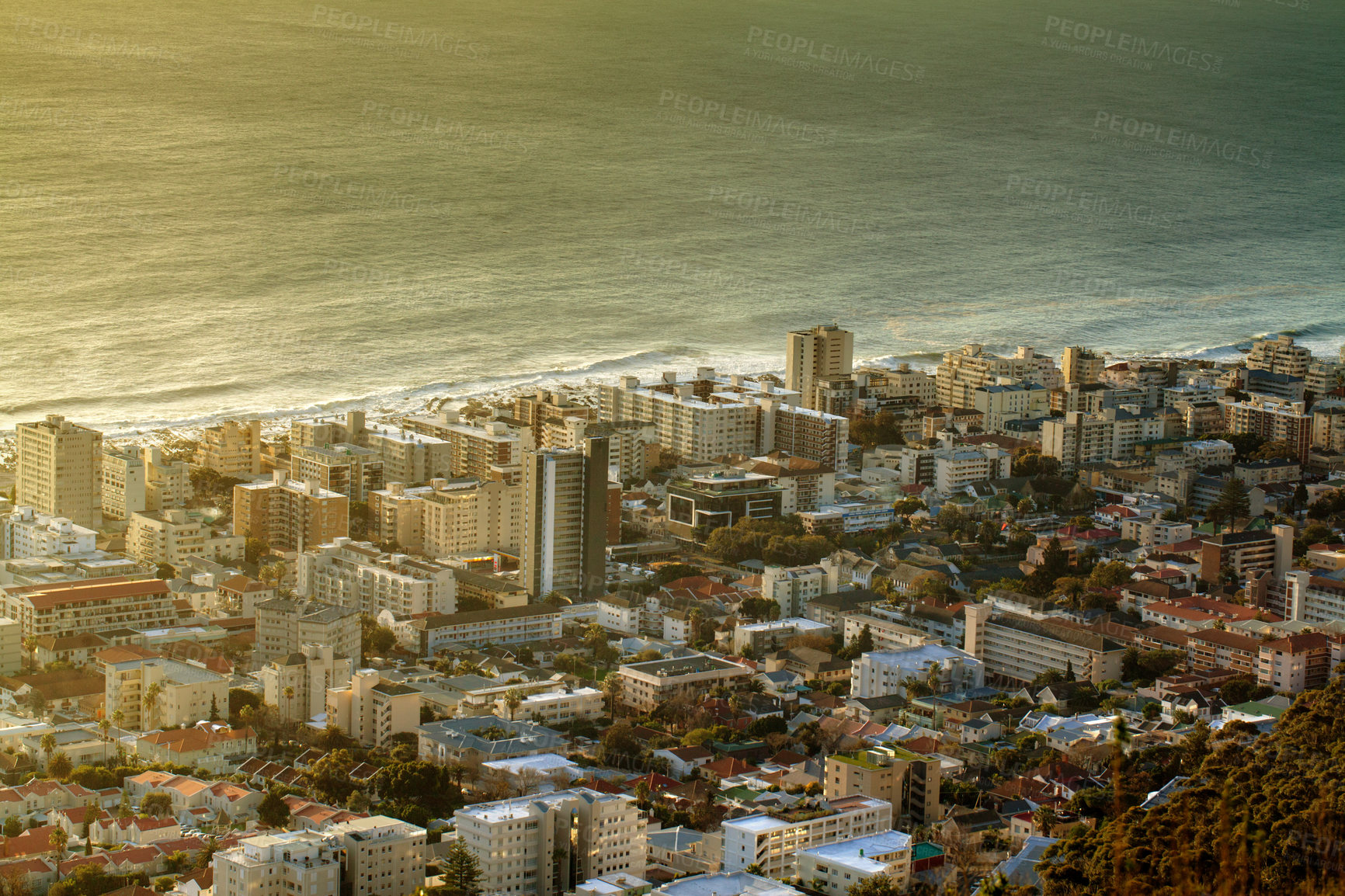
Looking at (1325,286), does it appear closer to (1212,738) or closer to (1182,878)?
(1212,738)

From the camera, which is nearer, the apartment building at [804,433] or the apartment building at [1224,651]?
the apartment building at [1224,651]

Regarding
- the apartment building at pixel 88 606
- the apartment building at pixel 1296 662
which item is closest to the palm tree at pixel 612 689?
the apartment building at pixel 88 606

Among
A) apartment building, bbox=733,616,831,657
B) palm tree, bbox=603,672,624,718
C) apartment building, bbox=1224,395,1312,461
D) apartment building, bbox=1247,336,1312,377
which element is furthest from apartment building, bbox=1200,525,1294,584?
apartment building, bbox=1247,336,1312,377

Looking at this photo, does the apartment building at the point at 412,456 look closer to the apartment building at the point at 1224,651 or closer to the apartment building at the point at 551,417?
the apartment building at the point at 551,417

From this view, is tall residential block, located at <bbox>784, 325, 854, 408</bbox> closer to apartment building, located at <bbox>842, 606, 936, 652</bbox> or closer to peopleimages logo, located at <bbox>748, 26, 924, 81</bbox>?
apartment building, located at <bbox>842, 606, 936, 652</bbox>

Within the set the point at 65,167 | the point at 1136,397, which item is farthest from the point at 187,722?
the point at 65,167

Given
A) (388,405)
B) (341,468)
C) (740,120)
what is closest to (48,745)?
(341,468)
